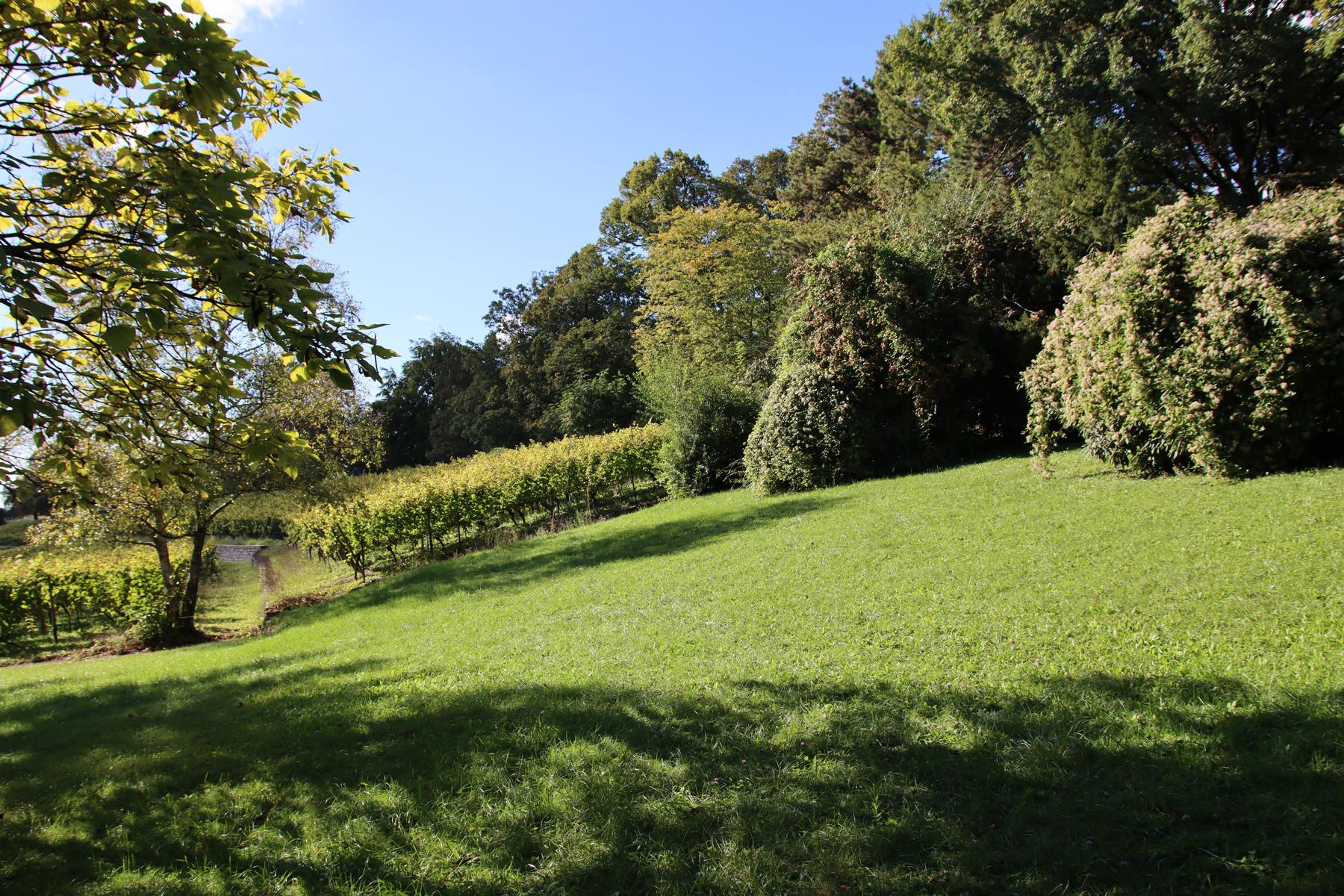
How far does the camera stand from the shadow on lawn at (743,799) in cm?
255

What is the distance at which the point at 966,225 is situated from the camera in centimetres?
1368

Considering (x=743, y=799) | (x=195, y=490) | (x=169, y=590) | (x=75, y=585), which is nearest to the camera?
(x=743, y=799)

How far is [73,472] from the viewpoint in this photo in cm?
398

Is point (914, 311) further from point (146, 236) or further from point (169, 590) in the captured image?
point (169, 590)

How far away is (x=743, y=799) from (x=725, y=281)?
25.5 meters

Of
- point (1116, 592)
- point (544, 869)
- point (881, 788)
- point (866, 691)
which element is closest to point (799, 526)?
point (1116, 592)

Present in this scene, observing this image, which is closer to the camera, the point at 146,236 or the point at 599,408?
the point at 146,236

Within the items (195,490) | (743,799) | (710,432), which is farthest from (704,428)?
(743,799)

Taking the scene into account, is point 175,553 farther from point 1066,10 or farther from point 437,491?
point 1066,10

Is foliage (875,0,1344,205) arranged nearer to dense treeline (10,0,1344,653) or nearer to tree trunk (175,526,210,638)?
dense treeline (10,0,1344,653)

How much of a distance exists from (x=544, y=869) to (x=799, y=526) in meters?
7.57

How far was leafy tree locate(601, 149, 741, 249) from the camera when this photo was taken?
40.2 meters

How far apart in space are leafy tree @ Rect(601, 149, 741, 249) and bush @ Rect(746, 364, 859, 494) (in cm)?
2857

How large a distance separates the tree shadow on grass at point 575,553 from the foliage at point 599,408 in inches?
855
